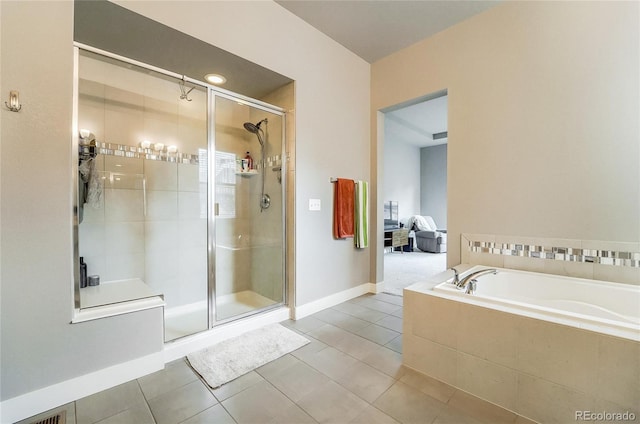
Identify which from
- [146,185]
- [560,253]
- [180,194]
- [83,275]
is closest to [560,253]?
[560,253]

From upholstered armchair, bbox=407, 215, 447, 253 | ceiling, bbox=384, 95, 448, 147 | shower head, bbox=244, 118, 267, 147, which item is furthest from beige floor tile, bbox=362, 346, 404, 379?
upholstered armchair, bbox=407, 215, 447, 253

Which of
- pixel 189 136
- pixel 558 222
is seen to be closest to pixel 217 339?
pixel 189 136

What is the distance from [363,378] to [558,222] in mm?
2031

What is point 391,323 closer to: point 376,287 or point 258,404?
point 376,287

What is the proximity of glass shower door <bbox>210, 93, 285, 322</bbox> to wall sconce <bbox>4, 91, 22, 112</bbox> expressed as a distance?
136 cm

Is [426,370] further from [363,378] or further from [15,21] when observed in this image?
[15,21]

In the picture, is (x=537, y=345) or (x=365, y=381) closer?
(x=537, y=345)

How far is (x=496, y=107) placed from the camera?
97.8 inches

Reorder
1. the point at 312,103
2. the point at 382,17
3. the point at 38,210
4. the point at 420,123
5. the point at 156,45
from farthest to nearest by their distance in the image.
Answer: the point at 420,123
the point at 312,103
the point at 382,17
the point at 156,45
the point at 38,210

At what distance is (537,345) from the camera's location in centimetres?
137

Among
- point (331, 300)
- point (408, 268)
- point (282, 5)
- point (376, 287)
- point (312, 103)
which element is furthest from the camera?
point (408, 268)

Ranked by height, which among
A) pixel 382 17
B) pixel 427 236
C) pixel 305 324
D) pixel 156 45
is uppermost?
pixel 382 17

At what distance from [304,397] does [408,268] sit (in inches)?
152

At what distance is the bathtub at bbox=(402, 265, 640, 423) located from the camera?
1212mm
